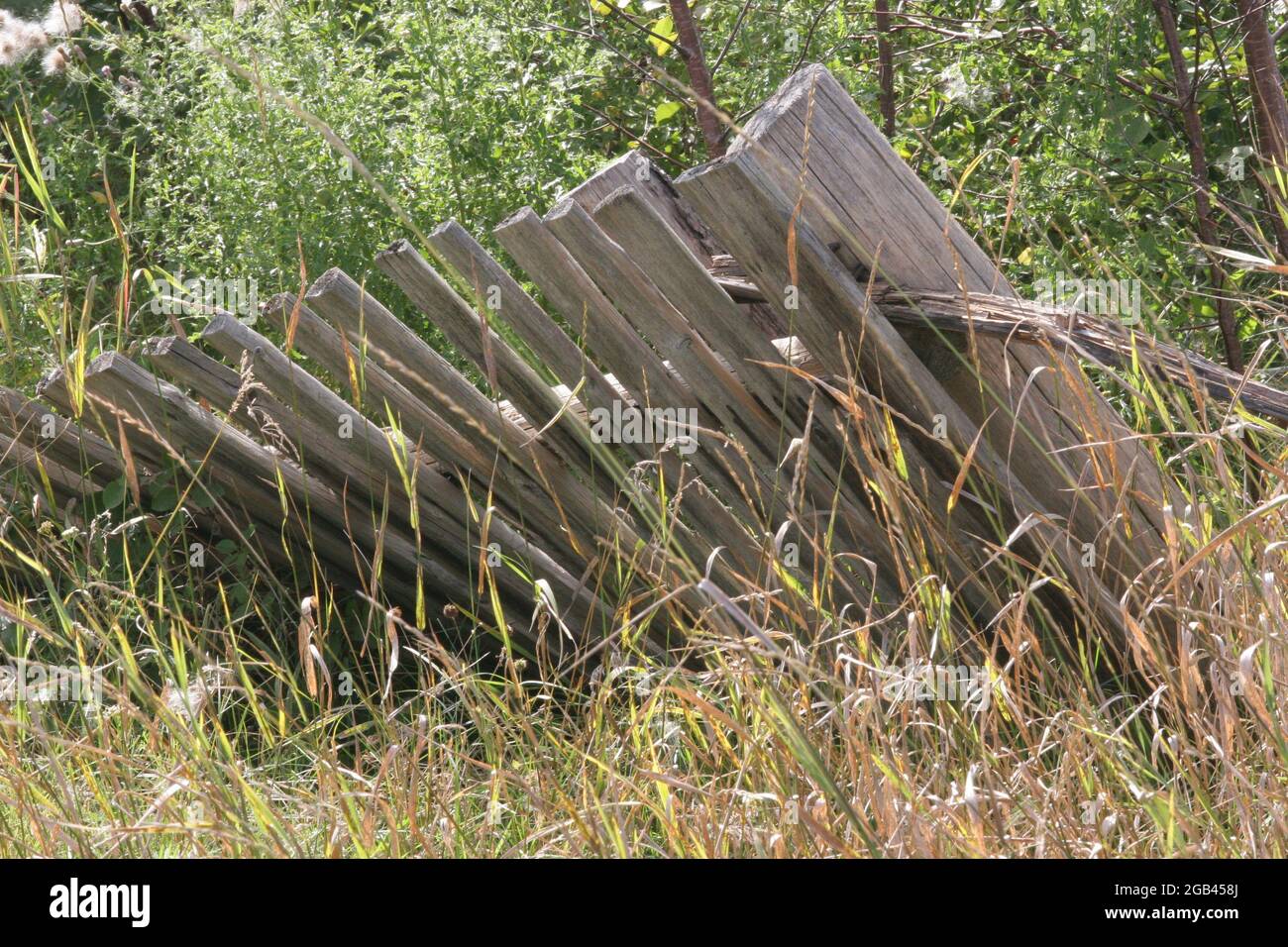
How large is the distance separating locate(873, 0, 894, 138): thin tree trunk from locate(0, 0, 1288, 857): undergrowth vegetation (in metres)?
0.09

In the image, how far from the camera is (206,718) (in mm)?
2416

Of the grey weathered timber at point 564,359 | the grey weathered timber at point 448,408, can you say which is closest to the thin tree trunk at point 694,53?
the grey weathered timber at point 564,359

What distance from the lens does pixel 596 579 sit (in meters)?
2.90

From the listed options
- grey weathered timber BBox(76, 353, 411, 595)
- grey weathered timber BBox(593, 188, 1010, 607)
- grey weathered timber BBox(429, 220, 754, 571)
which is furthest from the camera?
grey weathered timber BBox(76, 353, 411, 595)

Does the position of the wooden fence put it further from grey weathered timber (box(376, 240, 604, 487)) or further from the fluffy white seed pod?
the fluffy white seed pod

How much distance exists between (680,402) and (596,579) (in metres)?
0.51

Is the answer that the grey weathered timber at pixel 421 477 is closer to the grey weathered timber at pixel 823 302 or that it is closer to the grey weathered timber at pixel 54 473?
the grey weathered timber at pixel 54 473

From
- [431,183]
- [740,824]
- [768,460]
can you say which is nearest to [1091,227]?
[768,460]

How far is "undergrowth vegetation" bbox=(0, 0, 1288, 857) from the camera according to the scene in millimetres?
1649

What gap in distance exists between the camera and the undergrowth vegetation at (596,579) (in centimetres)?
165

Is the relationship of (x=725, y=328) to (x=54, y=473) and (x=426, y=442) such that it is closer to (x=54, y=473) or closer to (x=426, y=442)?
(x=426, y=442)

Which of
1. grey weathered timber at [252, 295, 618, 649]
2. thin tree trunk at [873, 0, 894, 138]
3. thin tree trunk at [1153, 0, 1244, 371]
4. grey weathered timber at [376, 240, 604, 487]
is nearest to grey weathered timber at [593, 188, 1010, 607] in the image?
grey weathered timber at [376, 240, 604, 487]
